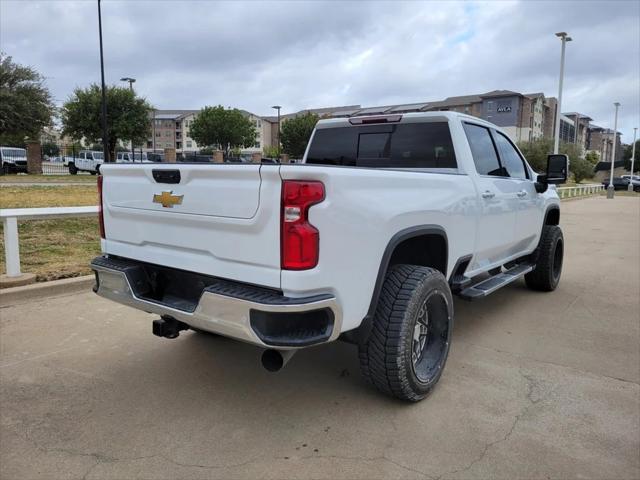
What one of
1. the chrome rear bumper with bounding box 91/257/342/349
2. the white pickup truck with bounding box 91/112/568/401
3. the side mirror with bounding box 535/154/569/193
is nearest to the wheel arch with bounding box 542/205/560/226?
the side mirror with bounding box 535/154/569/193

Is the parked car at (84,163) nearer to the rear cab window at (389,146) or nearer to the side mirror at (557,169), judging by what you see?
the rear cab window at (389,146)

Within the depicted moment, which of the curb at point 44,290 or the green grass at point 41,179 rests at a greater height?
the green grass at point 41,179

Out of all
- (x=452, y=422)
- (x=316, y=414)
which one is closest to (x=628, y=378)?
(x=452, y=422)

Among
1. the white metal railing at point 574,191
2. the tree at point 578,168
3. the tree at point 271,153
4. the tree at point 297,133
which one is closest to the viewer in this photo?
the white metal railing at point 574,191

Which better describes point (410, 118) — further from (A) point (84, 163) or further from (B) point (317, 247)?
(A) point (84, 163)

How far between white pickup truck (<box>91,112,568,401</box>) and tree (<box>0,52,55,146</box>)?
30.7 metres

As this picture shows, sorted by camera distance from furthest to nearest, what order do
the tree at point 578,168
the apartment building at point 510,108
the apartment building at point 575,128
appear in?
the apartment building at point 575,128
the apartment building at point 510,108
the tree at point 578,168

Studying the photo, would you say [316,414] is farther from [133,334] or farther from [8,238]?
[8,238]

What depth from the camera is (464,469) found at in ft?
8.65

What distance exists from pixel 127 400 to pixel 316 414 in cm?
124

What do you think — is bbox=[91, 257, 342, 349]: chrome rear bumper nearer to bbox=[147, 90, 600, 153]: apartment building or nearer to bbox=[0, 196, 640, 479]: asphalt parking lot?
bbox=[0, 196, 640, 479]: asphalt parking lot

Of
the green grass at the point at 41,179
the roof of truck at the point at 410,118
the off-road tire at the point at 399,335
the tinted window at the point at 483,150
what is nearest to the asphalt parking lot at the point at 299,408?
the off-road tire at the point at 399,335

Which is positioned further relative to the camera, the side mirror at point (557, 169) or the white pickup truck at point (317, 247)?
the side mirror at point (557, 169)

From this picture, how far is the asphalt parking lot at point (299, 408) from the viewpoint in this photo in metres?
2.68
